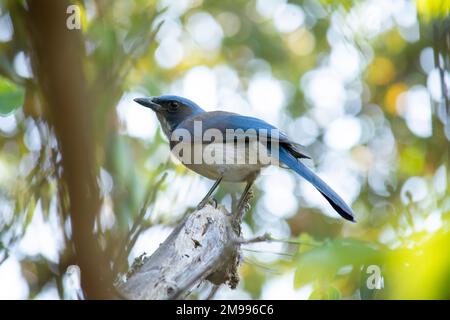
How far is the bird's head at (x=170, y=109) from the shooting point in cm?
612

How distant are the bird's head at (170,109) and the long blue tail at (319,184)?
1423 millimetres

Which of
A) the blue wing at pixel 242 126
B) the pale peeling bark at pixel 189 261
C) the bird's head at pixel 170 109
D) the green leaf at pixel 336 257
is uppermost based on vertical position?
the bird's head at pixel 170 109

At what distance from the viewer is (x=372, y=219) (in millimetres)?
8031

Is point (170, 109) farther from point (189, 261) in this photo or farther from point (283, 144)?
point (189, 261)

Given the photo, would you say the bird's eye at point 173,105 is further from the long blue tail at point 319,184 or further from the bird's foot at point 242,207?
the bird's foot at point 242,207

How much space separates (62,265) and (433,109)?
266 centimetres

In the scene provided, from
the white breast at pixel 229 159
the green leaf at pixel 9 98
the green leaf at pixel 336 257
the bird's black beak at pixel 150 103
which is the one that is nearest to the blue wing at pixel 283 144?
the white breast at pixel 229 159

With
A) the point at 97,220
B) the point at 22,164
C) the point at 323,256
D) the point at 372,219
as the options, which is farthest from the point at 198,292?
the point at 97,220

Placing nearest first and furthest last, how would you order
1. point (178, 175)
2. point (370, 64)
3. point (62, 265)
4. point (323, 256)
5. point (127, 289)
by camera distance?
point (62, 265) < point (323, 256) < point (127, 289) < point (178, 175) < point (370, 64)

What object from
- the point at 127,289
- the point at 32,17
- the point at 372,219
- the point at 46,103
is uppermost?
the point at 32,17

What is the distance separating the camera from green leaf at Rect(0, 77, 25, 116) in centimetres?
271

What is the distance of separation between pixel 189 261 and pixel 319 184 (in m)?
1.86

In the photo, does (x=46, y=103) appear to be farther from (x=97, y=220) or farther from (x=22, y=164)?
(x=22, y=164)

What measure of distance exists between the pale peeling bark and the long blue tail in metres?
0.89
